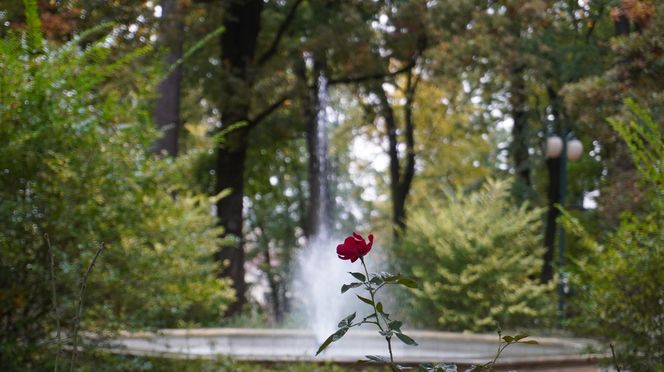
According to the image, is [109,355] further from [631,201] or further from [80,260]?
[631,201]

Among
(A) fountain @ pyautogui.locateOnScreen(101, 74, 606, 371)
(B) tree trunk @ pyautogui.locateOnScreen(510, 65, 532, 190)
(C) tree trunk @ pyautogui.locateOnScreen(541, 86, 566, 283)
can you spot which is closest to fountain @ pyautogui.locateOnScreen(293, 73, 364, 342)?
(A) fountain @ pyautogui.locateOnScreen(101, 74, 606, 371)

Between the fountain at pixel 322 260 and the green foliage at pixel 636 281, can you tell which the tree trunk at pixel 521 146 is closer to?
the fountain at pixel 322 260

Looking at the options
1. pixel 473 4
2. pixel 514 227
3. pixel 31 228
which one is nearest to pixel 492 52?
pixel 473 4

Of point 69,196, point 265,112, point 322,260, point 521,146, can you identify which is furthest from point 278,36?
point 69,196

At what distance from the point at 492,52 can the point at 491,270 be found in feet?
10.7

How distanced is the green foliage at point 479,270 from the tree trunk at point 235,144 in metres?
3.44

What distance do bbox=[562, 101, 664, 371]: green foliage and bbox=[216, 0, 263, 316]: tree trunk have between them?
31.8 ft

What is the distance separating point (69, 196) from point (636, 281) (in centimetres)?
376

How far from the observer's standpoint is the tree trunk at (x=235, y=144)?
1495cm

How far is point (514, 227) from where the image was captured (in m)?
12.7

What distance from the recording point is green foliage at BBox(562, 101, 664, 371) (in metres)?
5.31

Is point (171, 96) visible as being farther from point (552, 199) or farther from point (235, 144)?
point (552, 199)

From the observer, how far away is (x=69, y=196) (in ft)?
18.9

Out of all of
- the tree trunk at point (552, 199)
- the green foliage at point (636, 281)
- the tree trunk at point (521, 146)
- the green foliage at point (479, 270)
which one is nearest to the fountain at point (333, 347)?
the green foliage at point (479, 270)
